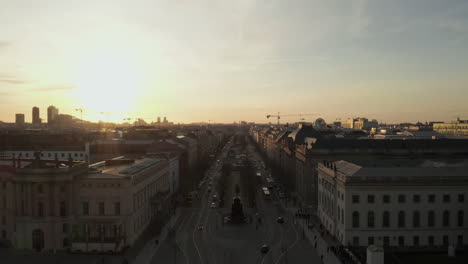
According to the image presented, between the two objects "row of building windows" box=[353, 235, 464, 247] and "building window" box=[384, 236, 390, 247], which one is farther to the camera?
"building window" box=[384, 236, 390, 247]

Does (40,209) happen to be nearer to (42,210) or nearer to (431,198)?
(42,210)

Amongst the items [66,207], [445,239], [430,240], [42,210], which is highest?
[66,207]

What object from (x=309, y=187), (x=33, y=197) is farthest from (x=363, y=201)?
Answer: (x=33, y=197)

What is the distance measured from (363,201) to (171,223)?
3313 centimetres

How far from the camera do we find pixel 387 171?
6481cm

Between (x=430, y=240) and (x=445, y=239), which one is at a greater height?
(x=445, y=239)

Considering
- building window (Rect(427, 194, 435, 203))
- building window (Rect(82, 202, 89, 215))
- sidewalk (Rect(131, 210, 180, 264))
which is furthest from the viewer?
building window (Rect(427, 194, 435, 203))

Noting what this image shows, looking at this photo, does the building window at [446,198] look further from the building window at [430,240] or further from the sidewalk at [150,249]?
the sidewalk at [150,249]

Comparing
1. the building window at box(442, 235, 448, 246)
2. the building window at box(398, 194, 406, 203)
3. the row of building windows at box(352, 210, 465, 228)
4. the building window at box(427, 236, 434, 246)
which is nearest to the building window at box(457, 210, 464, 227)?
the row of building windows at box(352, 210, 465, 228)

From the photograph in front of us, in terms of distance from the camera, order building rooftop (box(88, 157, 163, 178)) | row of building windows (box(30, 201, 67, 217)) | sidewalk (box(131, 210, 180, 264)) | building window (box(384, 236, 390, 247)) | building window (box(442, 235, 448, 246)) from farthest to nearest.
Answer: building rooftop (box(88, 157, 163, 178)), building window (box(384, 236, 390, 247)), building window (box(442, 235, 448, 246)), row of building windows (box(30, 201, 67, 217)), sidewalk (box(131, 210, 180, 264))

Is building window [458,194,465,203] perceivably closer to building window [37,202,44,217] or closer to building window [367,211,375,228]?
building window [367,211,375,228]

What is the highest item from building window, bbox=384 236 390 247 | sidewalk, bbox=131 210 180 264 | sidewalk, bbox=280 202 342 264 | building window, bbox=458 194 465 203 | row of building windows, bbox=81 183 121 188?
row of building windows, bbox=81 183 121 188

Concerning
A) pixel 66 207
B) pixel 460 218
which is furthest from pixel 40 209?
pixel 460 218

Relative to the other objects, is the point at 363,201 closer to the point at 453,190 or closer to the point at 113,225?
the point at 453,190
